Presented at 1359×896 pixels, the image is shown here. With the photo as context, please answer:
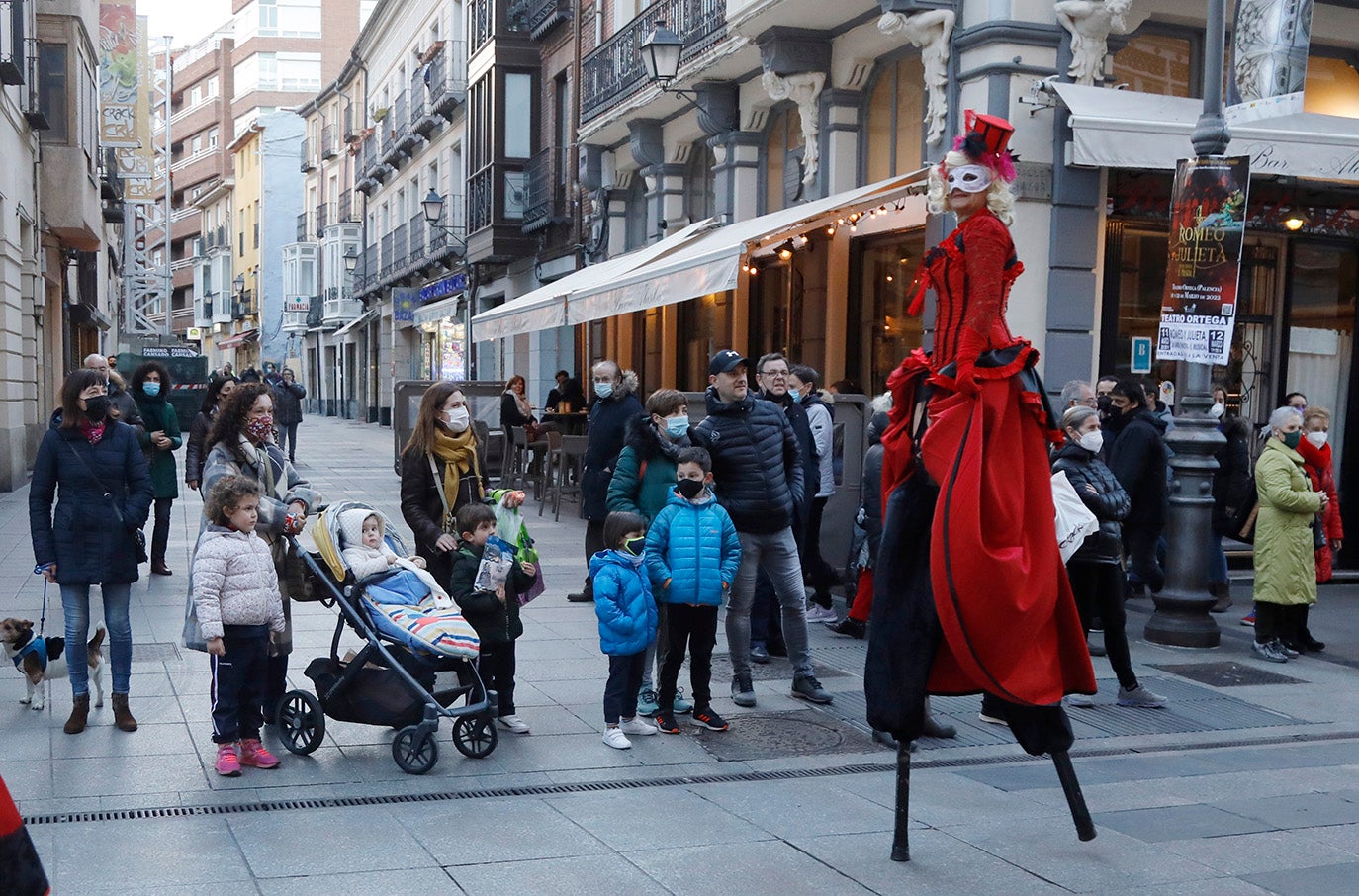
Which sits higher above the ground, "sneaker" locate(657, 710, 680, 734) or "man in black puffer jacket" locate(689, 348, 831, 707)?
"man in black puffer jacket" locate(689, 348, 831, 707)

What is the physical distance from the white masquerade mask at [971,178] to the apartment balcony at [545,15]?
21.4 meters

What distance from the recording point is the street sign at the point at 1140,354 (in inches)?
512

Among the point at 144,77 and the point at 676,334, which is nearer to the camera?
the point at 676,334

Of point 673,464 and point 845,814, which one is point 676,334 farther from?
point 845,814

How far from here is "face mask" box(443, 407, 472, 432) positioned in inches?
275

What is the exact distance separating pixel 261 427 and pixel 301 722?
1.49 meters

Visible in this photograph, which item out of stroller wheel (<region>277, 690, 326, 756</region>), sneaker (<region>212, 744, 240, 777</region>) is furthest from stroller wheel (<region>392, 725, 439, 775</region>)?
sneaker (<region>212, 744, 240, 777</region>)

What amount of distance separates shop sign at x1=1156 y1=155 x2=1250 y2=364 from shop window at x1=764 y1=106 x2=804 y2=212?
711 cm

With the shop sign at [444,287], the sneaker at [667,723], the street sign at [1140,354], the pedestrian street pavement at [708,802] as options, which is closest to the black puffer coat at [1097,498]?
the pedestrian street pavement at [708,802]

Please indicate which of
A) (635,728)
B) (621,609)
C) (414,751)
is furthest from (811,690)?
(414,751)

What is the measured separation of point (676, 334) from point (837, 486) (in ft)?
34.9

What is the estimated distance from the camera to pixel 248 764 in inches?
239

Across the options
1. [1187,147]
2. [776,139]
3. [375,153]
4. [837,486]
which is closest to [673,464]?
[837,486]

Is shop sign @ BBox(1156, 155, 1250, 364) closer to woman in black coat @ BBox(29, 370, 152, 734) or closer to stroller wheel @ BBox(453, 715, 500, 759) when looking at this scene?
stroller wheel @ BBox(453, 715, 500, 759)
